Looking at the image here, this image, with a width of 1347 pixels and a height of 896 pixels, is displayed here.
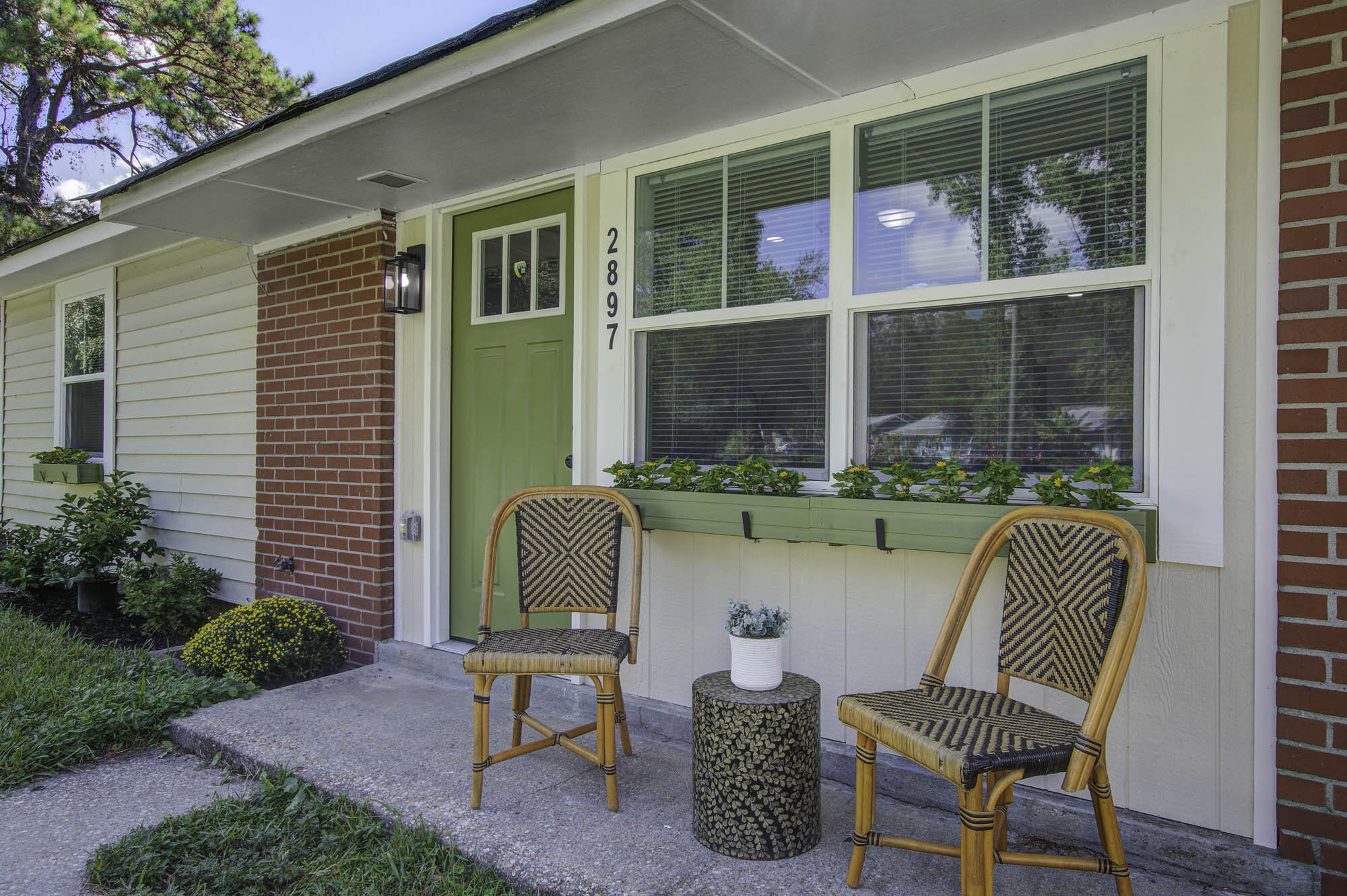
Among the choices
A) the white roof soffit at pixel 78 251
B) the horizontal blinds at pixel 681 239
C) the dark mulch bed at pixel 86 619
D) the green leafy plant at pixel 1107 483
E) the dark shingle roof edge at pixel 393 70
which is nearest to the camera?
the green leafy plant at pixel 1107 483

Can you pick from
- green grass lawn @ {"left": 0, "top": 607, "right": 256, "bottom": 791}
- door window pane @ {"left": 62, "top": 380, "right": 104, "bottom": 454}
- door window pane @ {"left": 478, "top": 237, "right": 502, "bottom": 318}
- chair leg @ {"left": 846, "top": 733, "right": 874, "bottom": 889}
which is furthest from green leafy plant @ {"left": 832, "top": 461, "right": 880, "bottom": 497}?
door window pane @ {"left": 62, "top": 380, "right": 104, "bottom": 454}

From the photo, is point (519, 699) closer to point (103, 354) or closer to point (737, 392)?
point (737, 392)

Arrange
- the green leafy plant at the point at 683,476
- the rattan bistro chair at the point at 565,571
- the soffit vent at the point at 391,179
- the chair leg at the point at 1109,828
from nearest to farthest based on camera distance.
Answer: the chair leg at the point at 1109,828 → the rattan bistro chair at the point at 565,571 → the green leafy plant at the point at 683,476 → the soffit vent at the point at 391,179

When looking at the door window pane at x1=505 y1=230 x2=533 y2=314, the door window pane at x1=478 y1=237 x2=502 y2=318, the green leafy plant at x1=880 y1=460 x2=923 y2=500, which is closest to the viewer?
the green leafy plant at x1=880 y1=460 x2=923 y2=500

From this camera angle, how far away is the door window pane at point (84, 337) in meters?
6.16

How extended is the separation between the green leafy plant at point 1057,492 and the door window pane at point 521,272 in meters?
2.28

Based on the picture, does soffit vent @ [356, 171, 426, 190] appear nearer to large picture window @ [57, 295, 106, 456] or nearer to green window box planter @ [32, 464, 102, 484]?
large picture window @ [57, 295, 106, 456]

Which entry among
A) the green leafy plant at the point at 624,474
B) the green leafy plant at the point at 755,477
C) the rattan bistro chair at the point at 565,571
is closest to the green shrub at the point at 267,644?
the rattan bistro chair at the point at 565,571

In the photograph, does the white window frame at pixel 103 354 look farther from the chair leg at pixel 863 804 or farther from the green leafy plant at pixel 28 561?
A: the chair leg at pixel 863 804

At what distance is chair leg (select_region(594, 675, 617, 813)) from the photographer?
2305 mm

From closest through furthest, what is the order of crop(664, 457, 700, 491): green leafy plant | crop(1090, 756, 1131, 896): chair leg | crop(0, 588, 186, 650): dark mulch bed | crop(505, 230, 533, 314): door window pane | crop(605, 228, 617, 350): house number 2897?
1. crop(1090, 756, 1131, 896): chair leg
2. crop(664, 457, 700, 491): green leafy plant
3. crop(605, 228, 617, 350): house number 2897
4. crop(505, 230, 533, 314): door window pane
5. crop(0, 588, 186, 650): dark mulch bed

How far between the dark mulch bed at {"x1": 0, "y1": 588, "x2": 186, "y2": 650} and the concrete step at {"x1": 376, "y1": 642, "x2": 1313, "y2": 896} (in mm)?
3901

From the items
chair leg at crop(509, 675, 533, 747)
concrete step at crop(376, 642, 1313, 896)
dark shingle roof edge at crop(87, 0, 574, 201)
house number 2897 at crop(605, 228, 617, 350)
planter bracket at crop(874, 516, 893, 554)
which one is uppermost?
dark shingle roof edge at crop(87, 0, 574, 201)

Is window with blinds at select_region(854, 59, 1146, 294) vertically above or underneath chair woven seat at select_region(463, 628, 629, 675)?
above
